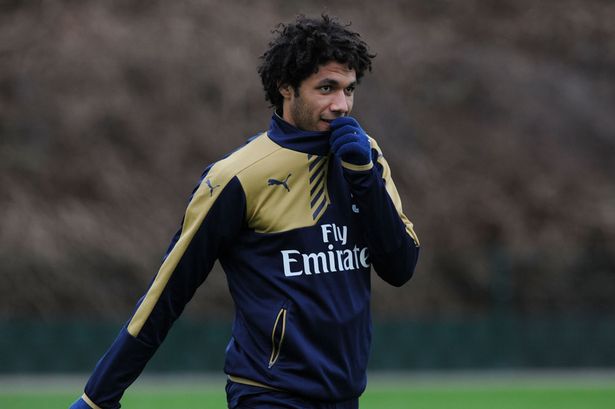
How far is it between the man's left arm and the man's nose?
0.06 metres

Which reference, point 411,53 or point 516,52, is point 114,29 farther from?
point 516,52

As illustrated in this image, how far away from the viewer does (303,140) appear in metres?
3.91

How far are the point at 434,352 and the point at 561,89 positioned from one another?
8.90 metres

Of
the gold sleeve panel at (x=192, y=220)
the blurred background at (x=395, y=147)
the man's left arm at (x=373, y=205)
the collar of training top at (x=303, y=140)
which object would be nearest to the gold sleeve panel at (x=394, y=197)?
the man's left arm at (x=373, y=205)

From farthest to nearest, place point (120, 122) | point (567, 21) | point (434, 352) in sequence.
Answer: point (567, 21), point (120, 122), point (434, 352)

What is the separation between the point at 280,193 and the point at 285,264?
0.81 ft

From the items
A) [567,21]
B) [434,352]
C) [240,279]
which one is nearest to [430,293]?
[434,352]

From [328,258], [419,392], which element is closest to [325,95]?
[328,258]

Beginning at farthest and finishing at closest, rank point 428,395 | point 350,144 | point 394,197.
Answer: point 428,395 < point 394,197 < point 350,144

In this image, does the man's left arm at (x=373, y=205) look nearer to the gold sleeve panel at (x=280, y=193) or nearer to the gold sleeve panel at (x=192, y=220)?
the gold sleeve panel at (x=280, y=193)

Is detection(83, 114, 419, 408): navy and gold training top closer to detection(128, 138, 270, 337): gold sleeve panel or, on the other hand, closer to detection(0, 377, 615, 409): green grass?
detection(128, 138, 270, 337): gold sleeve panel

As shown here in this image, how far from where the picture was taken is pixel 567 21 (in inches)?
937

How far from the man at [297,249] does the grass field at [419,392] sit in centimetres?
766

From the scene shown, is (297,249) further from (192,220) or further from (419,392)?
(419,392)
